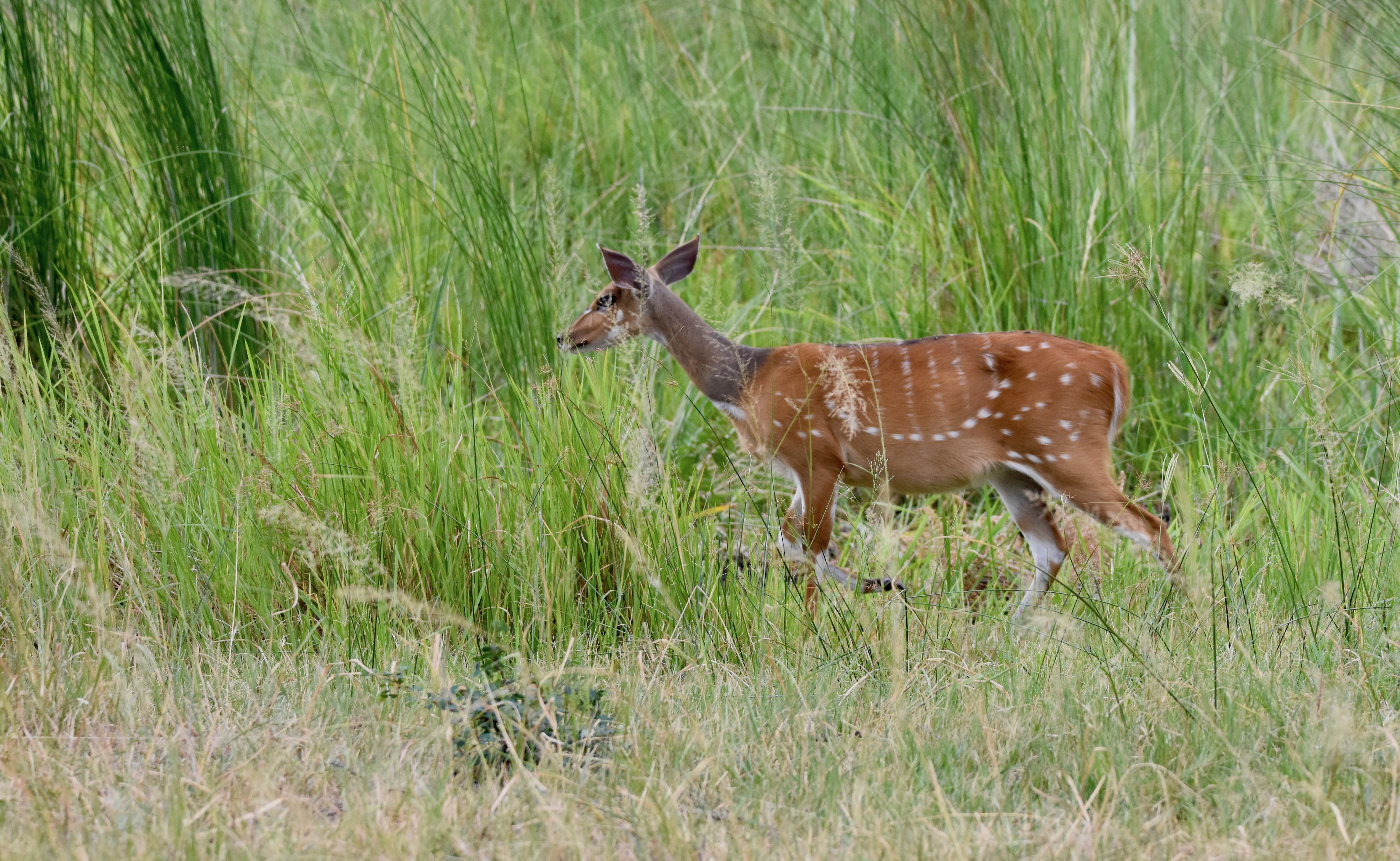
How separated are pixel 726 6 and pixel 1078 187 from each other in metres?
1.85

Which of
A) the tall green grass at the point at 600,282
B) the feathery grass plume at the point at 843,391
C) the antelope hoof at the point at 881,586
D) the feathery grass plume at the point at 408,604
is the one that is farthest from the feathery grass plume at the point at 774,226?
the feathery grass plume at the point at 408,604

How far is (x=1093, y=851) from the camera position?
92.7 inches

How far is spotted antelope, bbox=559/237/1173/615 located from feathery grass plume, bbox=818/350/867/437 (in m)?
0.02

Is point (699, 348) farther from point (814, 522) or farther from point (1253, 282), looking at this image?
point (1253, 282)

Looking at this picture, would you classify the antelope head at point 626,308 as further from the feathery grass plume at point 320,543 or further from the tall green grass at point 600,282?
the feathery grass plume at point 320,543

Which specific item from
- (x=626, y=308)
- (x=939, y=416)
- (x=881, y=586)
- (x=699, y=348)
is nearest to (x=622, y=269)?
(x=626, y=308)

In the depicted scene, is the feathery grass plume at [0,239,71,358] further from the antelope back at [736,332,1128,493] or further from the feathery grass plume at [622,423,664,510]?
the antelope back at [736,332,1128,493]

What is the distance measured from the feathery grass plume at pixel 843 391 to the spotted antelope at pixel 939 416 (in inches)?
0.8

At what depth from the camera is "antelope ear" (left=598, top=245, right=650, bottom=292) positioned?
14.2ft

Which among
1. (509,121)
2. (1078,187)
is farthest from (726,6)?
(1078,187)

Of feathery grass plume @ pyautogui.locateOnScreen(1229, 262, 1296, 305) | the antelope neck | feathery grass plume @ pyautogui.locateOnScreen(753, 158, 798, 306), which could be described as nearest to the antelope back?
the antelope neck

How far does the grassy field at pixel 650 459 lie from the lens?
261 centimetres

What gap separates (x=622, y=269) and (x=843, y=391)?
872 mm

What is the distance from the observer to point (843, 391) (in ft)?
12.8
